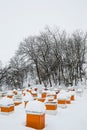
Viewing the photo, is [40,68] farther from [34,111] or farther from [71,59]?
[34,111]

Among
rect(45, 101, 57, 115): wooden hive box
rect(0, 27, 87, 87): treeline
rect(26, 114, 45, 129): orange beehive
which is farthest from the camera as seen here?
rect(0, 27, 87, 87): treeline

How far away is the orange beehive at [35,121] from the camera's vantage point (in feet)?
20.5

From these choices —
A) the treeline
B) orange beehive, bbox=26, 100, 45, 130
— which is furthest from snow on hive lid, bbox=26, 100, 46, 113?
the treeline

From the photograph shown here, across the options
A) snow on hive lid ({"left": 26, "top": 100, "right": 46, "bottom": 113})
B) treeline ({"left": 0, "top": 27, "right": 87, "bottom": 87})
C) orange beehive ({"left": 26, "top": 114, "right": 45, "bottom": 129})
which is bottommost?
orange beehive ({"left": 26, "top": 114, "right": 45, "bottom": 129})

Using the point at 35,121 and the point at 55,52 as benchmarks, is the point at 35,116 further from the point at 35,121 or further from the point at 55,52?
the point at 55,52

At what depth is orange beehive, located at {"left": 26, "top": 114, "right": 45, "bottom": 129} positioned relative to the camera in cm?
624

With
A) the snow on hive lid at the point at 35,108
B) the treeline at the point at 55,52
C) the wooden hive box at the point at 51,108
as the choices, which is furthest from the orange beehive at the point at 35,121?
the treeline at the point at 55,52

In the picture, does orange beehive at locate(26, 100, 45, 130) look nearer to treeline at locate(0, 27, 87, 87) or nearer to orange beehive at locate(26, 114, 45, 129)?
orange beehive at locate(26, 114, 45, 129)

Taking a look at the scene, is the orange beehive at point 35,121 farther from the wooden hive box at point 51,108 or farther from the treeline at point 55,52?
the treeline at point 55,52

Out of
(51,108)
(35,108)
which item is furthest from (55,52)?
(35,108)

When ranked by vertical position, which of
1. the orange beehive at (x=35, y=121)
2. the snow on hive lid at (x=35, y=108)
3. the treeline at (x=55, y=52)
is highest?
the treeline at (x=55, y=52)

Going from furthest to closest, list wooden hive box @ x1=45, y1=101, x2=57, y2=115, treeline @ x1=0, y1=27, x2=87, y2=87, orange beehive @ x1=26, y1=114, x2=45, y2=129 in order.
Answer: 1. treeline @ x1=0, y1=27, x2=87, y2=87
2. wooden hive box @ x1=45, y1=101, x2=57, y2=115
3. orange beehive @ x1=26, y1=114, x2=45, y2=129

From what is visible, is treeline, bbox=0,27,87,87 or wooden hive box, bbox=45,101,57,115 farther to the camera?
treeline, bbox=0,27,87,87

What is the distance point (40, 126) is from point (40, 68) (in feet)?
94.7
